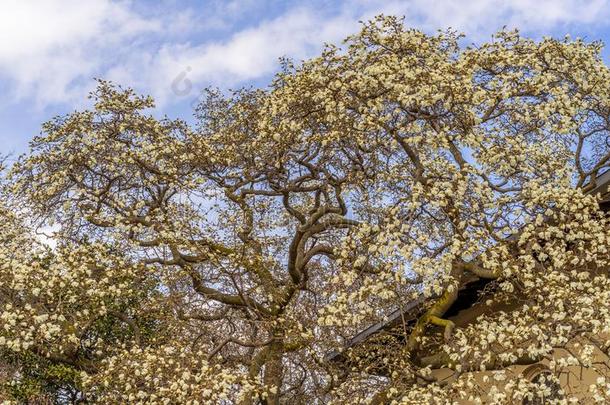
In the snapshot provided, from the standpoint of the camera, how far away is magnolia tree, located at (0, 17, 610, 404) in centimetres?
1202

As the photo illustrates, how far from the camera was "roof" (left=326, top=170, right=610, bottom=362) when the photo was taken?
13016mm

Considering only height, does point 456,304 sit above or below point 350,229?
below

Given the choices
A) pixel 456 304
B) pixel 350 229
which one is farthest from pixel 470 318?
pixel 350 229

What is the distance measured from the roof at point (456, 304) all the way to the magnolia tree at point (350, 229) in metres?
0.29

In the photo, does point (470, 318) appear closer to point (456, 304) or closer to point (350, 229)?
point (456, 304)

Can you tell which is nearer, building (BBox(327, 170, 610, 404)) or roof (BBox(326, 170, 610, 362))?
building (BBox(327, 170, 610, 404))

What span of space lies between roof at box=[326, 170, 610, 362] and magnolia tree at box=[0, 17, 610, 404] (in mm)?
291

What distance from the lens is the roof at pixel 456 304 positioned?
42.7ft

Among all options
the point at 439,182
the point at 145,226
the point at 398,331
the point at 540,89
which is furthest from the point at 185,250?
the point at 540,89

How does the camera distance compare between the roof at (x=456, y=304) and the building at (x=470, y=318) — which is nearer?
the building at (x=470, y=318)

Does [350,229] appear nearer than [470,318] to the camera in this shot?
Yes

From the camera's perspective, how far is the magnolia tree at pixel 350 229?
12016 mm

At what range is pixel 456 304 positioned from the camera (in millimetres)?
16000

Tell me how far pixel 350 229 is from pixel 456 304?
3391mm
